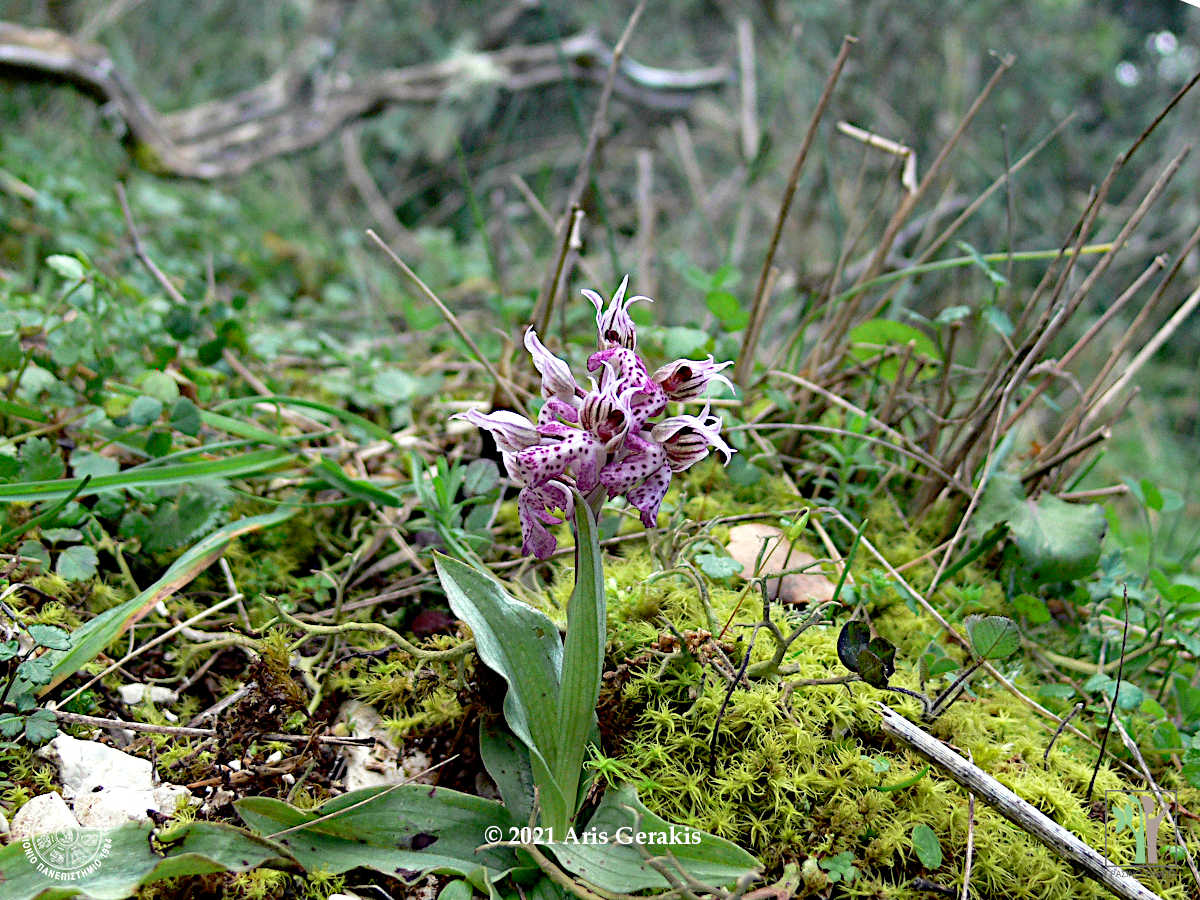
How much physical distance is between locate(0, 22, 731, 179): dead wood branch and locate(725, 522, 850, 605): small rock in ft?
9.60

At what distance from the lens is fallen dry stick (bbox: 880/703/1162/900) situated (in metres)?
1.20

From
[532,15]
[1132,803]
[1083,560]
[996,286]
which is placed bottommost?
[1132,803]

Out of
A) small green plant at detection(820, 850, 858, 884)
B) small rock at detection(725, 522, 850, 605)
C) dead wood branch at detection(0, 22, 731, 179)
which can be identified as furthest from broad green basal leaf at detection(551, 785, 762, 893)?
dead wood branch at detection(0, 22, 731, 179)

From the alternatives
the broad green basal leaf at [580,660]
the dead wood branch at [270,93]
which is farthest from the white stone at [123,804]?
the dead wood branch at [270,93]

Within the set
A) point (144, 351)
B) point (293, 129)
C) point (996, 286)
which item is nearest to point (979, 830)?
point (996, 286)

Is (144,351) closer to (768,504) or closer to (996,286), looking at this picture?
(768,504)

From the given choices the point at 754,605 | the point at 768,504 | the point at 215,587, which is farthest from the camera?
the point at 768,504

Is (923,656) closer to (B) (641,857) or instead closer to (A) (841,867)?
(A) (841,867)

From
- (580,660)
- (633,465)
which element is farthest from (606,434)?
(580,660)

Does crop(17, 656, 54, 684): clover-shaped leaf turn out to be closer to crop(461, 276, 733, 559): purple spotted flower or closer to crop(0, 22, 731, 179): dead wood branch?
crop(461, 276, 733, 559): purple spotted flower

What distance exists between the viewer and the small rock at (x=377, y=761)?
56.2 inches

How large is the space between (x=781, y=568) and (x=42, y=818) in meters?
1.39

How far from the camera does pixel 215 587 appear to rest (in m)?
1.76

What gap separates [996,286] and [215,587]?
1.91 metres
